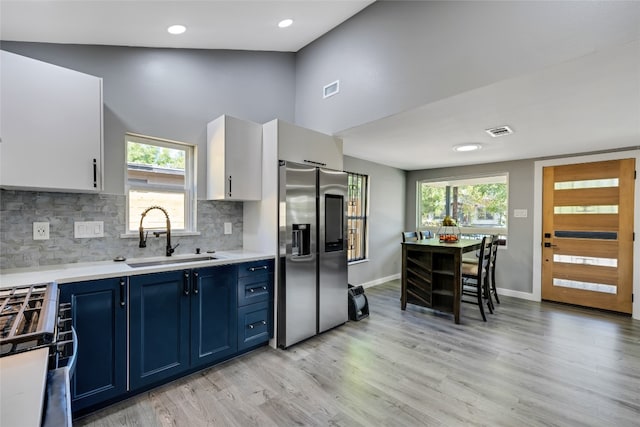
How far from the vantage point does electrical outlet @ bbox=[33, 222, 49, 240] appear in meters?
2.14

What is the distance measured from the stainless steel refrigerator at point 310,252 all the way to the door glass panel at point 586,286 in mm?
3286

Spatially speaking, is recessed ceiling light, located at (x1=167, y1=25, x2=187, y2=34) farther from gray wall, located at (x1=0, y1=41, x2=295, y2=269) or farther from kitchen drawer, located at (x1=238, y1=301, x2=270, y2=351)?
kitchen drawer, located at (x1=238, y1=301, x2=270, y2=351)

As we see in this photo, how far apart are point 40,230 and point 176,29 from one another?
6.32 feet

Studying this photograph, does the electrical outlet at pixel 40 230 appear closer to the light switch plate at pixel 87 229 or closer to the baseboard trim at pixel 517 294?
the light switch plate at pixel 87 229

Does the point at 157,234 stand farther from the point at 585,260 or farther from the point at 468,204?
the point at 585,260

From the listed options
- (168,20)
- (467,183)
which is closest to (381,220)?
(467,183)

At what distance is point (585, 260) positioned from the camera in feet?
13.5

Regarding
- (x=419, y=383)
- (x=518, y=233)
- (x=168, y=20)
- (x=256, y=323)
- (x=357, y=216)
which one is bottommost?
(x=419, y=383)

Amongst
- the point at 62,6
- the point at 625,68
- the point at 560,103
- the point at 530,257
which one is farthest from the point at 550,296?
the point at 62,6

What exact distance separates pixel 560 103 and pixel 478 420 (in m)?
2.53

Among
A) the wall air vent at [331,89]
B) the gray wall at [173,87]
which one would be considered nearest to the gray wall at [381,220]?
the wall air vent at [331,89]

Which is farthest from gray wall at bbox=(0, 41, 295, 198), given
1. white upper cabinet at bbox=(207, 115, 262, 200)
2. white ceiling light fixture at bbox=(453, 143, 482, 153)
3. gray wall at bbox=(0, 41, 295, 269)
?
white ceiling light fixture at bbox=(453, 143, 482, 153)

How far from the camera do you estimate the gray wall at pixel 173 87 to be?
2.45 meters

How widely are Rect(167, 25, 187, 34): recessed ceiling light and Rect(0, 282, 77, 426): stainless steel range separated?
2.20 metres
